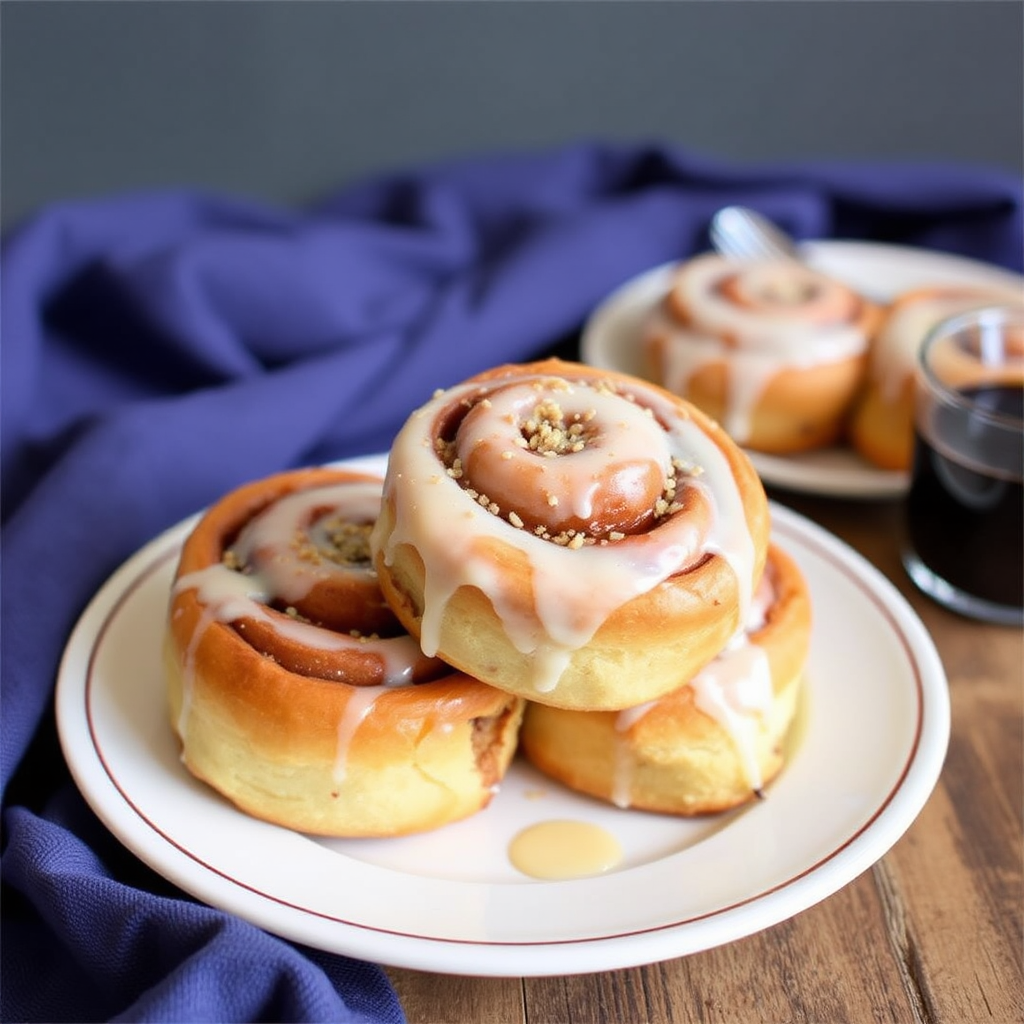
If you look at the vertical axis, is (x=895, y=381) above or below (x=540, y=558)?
below

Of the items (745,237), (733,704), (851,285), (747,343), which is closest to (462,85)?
(745,237)

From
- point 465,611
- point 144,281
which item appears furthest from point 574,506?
point 144,281

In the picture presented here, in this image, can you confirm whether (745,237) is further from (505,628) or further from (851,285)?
(505,628)

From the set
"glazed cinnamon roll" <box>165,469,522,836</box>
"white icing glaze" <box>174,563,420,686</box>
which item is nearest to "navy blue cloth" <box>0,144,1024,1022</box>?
"glazed cinnamon roll" <box>165,469,522,836</box>

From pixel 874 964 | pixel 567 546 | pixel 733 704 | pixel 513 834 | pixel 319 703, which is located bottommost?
pixel 874 964

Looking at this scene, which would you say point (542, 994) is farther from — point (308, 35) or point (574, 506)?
point (308, 35)

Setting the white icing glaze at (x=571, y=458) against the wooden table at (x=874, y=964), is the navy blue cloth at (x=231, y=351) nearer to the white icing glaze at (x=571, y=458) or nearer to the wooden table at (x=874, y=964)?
the wooden table at (x=874, y=964)
